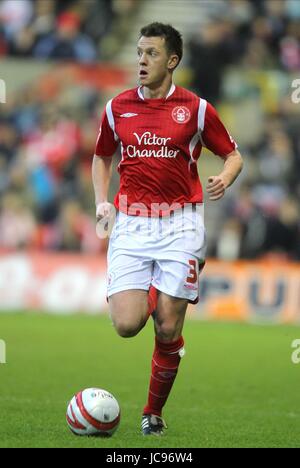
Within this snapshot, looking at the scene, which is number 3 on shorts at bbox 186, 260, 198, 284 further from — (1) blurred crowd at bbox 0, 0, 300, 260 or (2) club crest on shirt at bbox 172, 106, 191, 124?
(1) blurred crowd at bbox 0, 0, 300, 260

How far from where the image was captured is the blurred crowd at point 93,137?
18734mm

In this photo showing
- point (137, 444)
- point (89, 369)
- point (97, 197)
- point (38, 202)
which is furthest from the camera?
point (38, 202)

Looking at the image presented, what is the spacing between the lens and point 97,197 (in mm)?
8180

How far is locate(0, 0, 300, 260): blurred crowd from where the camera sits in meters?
18.7

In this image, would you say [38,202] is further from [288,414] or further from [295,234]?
[288,414]

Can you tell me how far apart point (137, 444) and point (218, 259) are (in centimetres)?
1125

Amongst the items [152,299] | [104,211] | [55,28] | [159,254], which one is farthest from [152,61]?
Answer: [55,28]

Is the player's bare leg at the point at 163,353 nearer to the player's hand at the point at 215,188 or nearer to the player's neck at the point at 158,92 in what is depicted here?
the player's hand at the point at 215,188

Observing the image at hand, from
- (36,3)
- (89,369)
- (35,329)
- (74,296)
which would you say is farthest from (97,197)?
(36,3)

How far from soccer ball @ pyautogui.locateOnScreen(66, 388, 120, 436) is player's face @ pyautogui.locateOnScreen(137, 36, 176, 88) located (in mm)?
2182

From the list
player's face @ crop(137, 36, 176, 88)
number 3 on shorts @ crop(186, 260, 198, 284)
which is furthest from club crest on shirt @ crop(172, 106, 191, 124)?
number 3 on shorts @ crop(186, 260, 198, 284)

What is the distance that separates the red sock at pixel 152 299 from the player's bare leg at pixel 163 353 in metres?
0.03

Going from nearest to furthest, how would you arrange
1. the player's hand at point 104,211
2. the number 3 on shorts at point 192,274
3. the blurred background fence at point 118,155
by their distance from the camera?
the player's hand at point 104,211
the number 3 on shorts at point 192,274
the blurred background fence at point 118,155

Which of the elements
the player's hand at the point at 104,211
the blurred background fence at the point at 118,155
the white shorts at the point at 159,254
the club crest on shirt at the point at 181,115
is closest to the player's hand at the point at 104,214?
the player's hand at the point at 104,211
